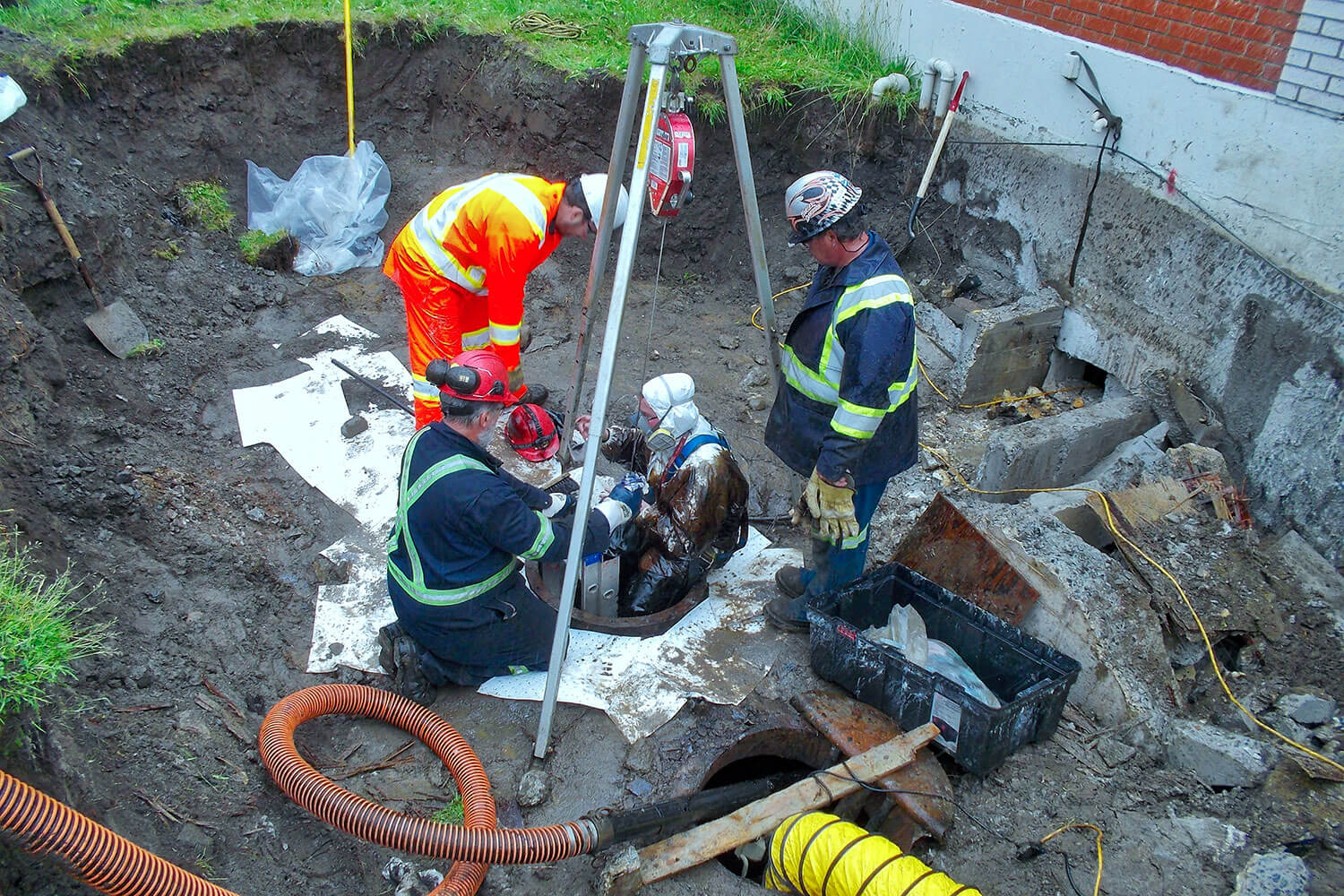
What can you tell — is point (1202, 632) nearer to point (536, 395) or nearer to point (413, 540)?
point (413, 540)

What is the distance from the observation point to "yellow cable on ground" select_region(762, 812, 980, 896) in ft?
8.39

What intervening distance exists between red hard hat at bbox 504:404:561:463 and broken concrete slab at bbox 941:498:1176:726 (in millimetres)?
2841

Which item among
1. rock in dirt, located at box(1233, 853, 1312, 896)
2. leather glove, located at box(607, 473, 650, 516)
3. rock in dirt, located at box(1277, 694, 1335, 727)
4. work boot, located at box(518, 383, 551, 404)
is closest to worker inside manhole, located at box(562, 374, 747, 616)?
leather glove, located at box(607, 473, 650, 516)

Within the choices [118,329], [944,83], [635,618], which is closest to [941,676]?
[635,618]

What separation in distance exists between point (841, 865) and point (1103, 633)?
5.29ft

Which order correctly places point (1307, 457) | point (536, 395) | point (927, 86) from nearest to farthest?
point (1307, 457) → point (536, 395) → point (927, 86)

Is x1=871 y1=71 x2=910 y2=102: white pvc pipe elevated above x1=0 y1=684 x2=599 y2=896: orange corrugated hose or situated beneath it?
elevated above

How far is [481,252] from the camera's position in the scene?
4.48 meters

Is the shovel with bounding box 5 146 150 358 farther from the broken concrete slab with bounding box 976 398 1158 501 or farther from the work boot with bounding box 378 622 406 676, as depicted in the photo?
the broken concrete slab with bounding box 976 398 1158 501

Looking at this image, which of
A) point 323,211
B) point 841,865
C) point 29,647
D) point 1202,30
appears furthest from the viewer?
point 323,211

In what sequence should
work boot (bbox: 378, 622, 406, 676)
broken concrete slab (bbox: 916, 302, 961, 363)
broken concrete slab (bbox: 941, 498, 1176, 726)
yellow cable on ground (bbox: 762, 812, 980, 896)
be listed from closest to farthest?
yellow cable on ground (bbox: 762, 812, 980, 896)
broken concrete slab (bbox: 941, 498, 1176, 726)
work boot (bbox: 378, 622, 406, 676)
broken concrete slab (bbox: 916, 302, 961, 363)

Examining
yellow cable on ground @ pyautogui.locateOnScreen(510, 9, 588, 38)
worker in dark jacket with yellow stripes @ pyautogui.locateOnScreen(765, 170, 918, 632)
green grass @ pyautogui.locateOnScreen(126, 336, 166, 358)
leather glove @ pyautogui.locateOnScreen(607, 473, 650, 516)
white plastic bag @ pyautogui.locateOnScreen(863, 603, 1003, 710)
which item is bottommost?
green grass @ pyautogui.locateOnScreen(126, 336, 166, 358)

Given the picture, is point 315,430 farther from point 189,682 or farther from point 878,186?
point 878,186

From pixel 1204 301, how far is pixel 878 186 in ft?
9.93
